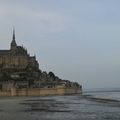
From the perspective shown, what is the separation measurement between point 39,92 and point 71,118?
126 meters

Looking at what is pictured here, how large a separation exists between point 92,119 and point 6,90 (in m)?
128

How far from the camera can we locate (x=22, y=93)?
172875 millimetres

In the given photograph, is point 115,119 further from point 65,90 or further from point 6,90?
point 65,90

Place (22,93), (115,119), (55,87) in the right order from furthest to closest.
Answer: (55,87) < (22,93) < (115,119)

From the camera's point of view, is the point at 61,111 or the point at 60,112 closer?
the point at 60,112

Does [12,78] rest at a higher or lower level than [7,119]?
→ higher

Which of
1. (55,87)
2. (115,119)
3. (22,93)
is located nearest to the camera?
(115,119)

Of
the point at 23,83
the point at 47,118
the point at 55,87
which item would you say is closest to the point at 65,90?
the point at 55,87

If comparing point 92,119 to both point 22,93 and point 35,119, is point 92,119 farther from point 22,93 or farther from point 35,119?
point 22,93

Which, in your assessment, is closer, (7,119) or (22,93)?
(7,119)

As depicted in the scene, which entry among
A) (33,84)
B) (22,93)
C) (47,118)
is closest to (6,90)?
(22,93)

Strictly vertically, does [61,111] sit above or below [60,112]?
above

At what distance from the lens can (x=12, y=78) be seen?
198 metres

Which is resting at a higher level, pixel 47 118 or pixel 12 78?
pixel 12 78
